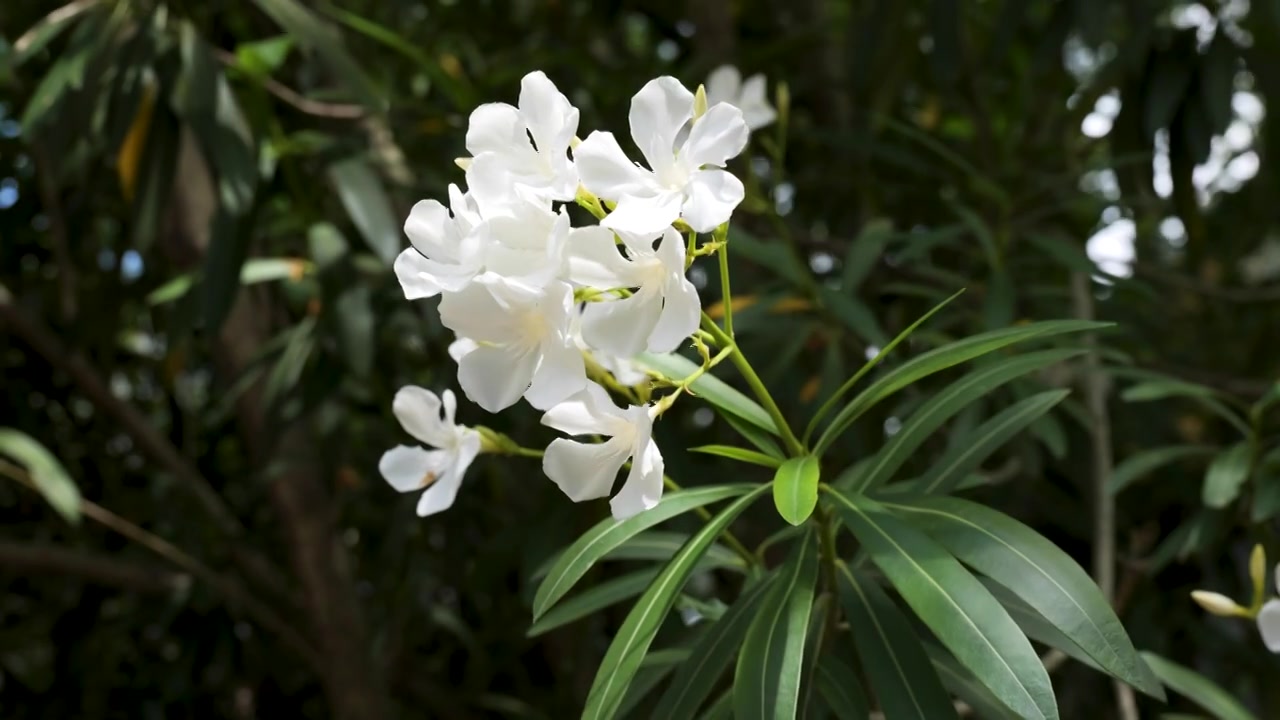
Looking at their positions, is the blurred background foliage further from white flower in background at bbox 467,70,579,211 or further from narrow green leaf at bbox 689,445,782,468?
white flower in background at bbox 467,70,579,211

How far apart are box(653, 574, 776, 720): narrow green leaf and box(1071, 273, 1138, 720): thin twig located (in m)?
0.48

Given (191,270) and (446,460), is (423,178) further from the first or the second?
(446,460)

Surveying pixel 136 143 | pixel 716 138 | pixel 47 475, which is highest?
pixel 716 138

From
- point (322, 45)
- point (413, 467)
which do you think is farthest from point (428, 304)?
point (413, 467)

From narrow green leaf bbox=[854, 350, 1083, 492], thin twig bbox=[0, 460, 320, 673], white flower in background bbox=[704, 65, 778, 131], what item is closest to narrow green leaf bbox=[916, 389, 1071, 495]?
narrow green leaf bbox=[854, 350, 1083, 492]

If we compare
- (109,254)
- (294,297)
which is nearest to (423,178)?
(294,297)

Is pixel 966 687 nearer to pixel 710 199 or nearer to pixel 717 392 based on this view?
pixel 717 392

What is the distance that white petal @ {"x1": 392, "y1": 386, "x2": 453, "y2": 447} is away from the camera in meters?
0.75

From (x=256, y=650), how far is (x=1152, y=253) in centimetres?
194

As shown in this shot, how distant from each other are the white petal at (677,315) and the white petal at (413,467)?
292 mm

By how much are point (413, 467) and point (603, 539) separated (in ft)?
0.61

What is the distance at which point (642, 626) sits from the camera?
0.61 metres

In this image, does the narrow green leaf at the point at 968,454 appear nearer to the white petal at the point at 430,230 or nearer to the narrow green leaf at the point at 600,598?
the narrow green leaf at the point at 600,598

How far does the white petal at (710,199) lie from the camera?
20.4 inches
